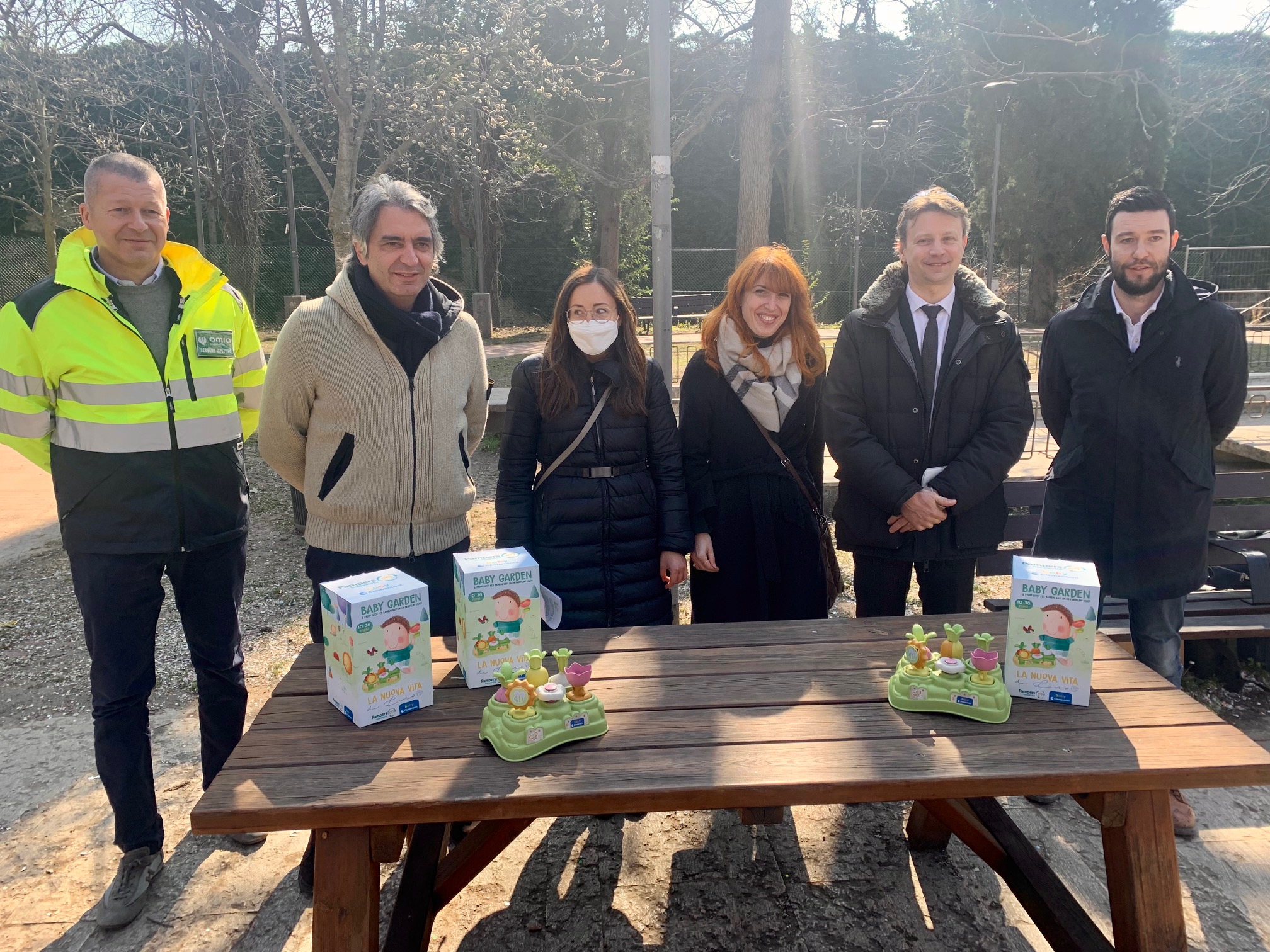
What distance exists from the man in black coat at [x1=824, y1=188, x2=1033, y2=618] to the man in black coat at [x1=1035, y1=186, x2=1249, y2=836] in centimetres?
24

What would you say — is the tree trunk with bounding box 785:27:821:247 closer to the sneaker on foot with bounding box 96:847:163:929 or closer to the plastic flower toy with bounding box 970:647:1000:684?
the plastic flower toy with bounding box 970:647:1000:684

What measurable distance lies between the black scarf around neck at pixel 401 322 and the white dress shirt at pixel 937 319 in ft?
4.75

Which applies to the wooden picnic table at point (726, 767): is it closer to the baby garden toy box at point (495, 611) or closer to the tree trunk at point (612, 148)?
the baby garden toy box at point (495, 611)

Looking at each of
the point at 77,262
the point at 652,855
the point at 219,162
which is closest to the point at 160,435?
the point at 77,262

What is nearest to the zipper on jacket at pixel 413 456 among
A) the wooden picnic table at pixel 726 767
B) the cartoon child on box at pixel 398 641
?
the wooden picnic table at pixel 726 767

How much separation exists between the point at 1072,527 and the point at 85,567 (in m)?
2.97

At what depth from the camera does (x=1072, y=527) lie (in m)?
3.04

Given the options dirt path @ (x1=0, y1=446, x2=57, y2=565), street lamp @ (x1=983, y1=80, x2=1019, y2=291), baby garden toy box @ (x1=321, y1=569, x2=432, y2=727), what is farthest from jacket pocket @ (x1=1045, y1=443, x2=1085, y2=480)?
street lamp @ (x1=983, y1=80, x2=1019, y2=291)

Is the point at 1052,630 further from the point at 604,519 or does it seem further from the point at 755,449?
the point at 604,519

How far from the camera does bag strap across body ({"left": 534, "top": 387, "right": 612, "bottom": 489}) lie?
278cm

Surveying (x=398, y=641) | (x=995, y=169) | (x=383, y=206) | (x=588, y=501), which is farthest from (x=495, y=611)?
(x=995, y=169)

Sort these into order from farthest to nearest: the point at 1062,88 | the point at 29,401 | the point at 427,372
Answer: the point at 1062,88 → the point at 427,372 → the point at 29,401

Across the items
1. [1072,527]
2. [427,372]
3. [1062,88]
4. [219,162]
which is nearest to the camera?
[427,372]

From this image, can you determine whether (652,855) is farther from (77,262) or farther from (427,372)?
(77,262)
